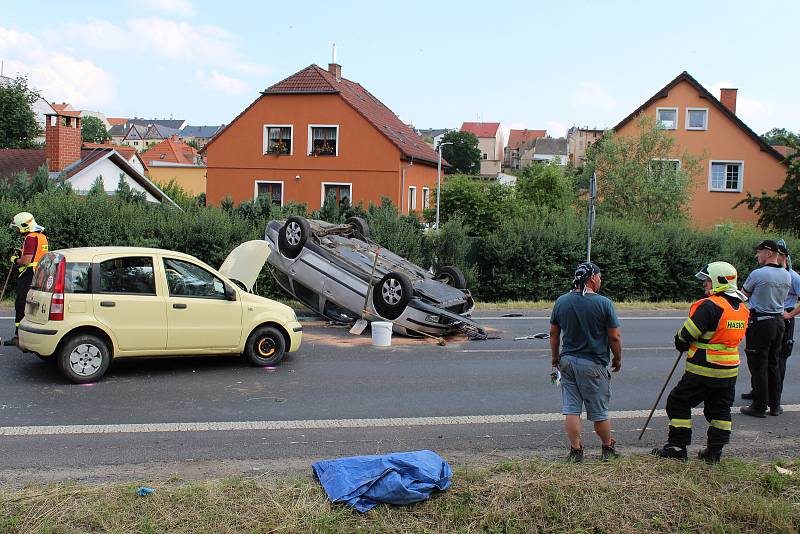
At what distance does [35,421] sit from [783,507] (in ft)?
21.4

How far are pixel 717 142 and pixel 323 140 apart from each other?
22.1m

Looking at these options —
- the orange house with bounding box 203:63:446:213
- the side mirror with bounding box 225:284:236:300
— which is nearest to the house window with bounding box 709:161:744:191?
the orange house with bounding box 203:63:446:213

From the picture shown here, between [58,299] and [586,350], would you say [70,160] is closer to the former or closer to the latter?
[58,299]

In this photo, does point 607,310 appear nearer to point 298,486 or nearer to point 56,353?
point 298,486

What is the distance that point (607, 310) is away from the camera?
6.04 m

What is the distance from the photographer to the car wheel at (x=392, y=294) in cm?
1242

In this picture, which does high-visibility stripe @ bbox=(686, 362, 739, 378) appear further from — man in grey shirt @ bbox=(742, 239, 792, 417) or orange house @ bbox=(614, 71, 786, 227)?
orange house @ bbox=(614, 71, 786, 227)

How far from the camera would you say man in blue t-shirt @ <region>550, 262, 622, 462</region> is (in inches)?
238

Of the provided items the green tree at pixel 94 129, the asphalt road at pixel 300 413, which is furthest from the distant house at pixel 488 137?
the asphalt road at pixel 300 413

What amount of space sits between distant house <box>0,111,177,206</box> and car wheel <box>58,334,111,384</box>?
23.7 m

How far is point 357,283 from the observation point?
13062 millimetres

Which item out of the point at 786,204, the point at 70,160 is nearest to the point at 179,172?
the point at 70,160

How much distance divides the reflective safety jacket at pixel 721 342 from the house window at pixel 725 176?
4034 cm

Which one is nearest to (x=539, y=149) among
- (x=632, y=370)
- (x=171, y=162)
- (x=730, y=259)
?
(x=171, y=162)
